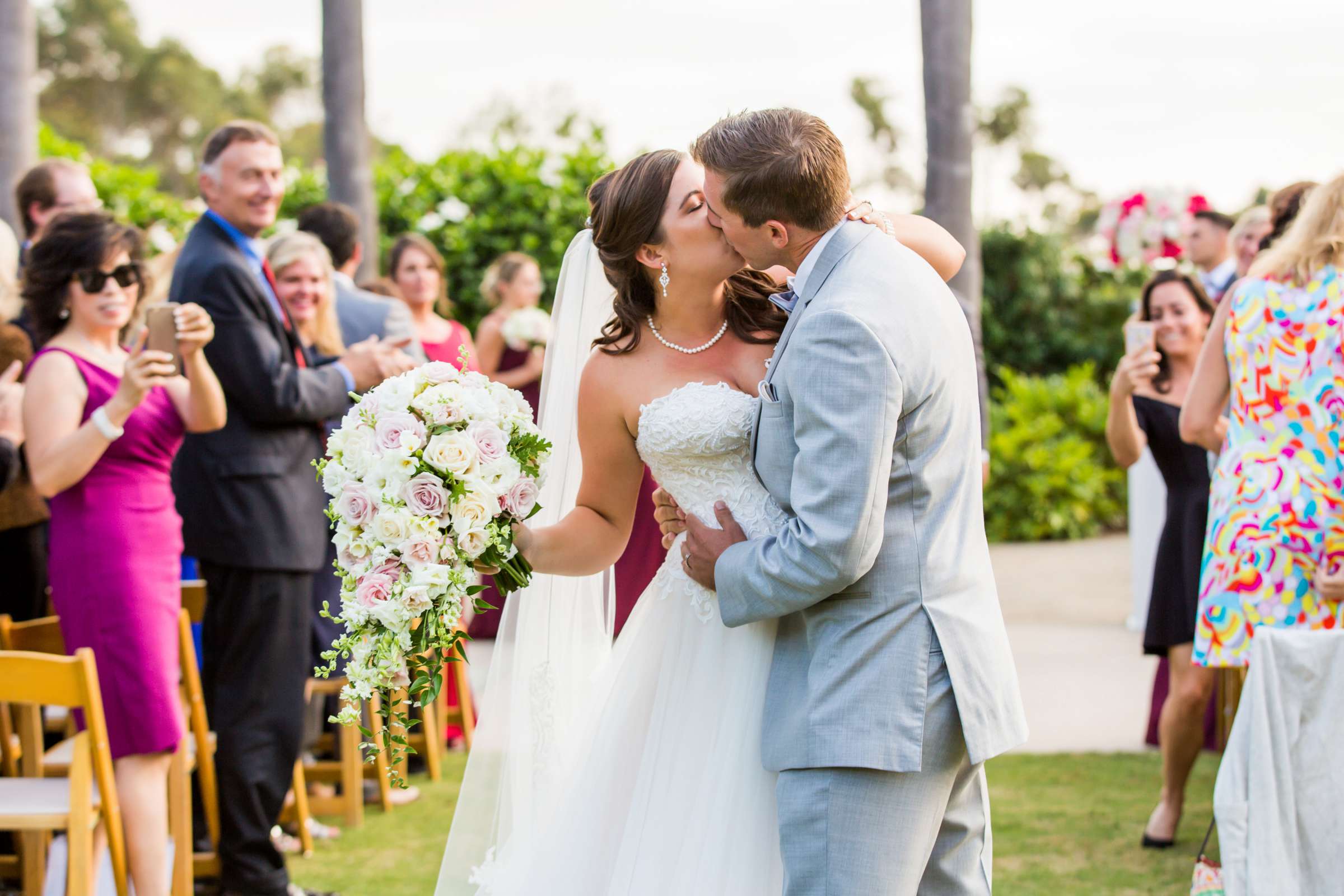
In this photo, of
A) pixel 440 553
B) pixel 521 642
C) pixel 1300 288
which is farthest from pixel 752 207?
pixel 1300 288

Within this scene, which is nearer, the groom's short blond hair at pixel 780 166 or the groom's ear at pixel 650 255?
the groom's short blond hair at pixel 780 166

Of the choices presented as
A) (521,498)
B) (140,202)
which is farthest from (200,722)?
(140,202)

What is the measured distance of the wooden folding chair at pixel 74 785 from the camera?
3275mm

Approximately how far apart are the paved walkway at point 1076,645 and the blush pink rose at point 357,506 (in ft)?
13.4

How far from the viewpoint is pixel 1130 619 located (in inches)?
335

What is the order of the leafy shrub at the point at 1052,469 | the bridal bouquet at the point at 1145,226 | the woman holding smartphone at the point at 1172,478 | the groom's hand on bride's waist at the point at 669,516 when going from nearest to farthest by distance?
the groom's hand on bride's waist at the point at 669,516, the woman holding smartphone at the point at 1172,478, the bridal bouquet at the point at 1145,226, the leafy shrub at the point at 1052,469

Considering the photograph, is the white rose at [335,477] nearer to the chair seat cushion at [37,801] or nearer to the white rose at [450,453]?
the white rose at [450,453]

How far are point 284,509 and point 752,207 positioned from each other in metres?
2.40

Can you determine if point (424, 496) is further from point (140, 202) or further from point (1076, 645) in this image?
point (140, 202)

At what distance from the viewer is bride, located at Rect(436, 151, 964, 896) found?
2.67 m

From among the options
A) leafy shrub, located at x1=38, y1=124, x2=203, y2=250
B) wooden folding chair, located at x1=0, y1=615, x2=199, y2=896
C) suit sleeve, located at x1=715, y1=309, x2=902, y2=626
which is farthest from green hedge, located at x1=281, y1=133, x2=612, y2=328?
suit sleeve, located at x1=715, y1=309, x2=902, y2=626

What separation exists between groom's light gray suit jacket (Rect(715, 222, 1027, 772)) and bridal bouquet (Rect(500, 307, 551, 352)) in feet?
17.2

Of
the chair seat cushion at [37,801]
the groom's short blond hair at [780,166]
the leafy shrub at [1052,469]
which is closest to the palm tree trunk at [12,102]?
the chair seat cushion at [37,801]

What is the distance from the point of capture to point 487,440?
2.62 metres
